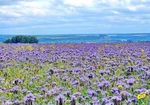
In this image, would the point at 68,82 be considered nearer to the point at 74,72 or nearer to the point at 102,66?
the point at 74,72

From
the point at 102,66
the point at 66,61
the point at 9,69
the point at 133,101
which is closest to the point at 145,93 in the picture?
Result: the point at 133,101

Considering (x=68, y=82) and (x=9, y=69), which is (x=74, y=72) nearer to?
(x=68, y=82)

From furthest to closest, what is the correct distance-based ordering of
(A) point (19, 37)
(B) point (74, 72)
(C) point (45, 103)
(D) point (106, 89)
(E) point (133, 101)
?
(A) point (19, 37) → (B) point (74, 72) → (D) point (106, 89) → (C) point (45, 103) → (E) point (133, 101)

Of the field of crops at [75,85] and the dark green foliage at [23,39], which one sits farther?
the dark green foliage at [23,39]

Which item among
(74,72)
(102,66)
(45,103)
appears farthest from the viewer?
(102,66)

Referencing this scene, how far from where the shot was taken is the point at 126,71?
8.99m

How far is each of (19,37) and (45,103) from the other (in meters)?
37.2

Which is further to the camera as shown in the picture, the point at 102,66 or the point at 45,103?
the point at 102,66

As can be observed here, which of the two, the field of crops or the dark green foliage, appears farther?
the dark green foliage

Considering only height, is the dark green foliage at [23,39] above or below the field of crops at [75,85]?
below

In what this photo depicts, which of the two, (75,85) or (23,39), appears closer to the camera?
(75,85)

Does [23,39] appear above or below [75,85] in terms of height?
below

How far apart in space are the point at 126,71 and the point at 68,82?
1.58m

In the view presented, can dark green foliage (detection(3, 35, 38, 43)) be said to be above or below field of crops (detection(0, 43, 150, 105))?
below
